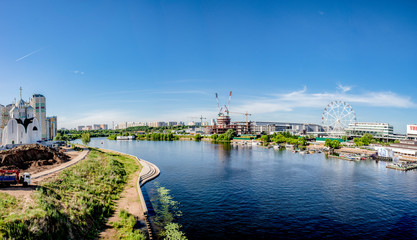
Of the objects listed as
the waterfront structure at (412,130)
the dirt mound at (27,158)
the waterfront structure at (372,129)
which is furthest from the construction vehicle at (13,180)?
the waterfront structure at (372,129)

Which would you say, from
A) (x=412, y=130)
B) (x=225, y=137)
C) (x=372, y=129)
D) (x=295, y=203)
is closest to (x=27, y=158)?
(x=295, y=203)

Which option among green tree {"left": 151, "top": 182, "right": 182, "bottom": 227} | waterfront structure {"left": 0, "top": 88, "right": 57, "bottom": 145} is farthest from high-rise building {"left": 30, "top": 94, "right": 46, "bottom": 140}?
green tree {"left": 151, "top": 182, "right": 182, "bottom": 227}

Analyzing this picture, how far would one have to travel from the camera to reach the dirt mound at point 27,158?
113 ft

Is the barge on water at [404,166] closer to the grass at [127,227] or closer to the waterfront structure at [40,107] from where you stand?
the grass at [127,227]

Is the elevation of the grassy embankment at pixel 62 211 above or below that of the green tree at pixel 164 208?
above

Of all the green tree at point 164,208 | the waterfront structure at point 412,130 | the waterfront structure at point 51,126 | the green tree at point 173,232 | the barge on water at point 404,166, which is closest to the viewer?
the green tree at point 173,232

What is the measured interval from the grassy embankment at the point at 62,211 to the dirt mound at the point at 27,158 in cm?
1113

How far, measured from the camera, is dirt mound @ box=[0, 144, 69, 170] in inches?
1359

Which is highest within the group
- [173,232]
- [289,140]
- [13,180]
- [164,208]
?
[13,180]

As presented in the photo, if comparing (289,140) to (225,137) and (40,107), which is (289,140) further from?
(40,107)

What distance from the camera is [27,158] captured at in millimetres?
38438

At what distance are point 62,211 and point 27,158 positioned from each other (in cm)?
2694

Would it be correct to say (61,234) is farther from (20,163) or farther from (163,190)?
(20,163)

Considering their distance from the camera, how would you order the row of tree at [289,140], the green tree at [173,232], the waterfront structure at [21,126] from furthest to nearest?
the row of tree at [289,140] → the waterfront structure at [21,126] → the green tree at [173,232]
